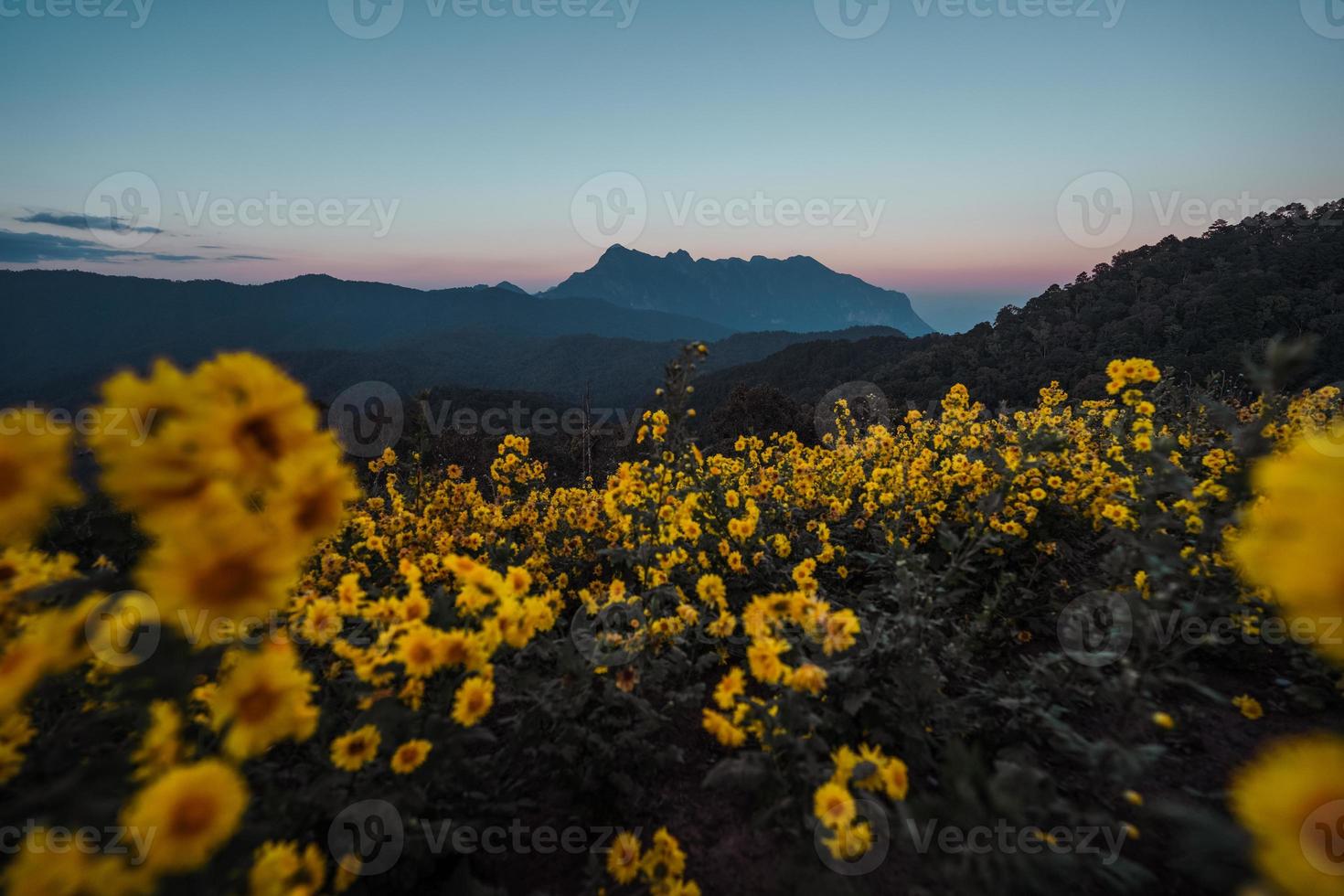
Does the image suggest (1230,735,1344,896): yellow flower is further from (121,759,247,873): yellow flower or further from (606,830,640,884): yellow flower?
(121,759,247,873): yellow flower

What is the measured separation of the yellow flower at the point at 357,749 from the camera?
82.0 inches

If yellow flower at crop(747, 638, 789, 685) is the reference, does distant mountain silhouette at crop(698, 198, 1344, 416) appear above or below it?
above

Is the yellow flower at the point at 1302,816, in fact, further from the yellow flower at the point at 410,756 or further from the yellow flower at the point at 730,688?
the yellow flower at the point at 410,756

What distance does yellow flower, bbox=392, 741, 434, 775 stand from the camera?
208cm

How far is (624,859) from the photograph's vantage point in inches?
90.6

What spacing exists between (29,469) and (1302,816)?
323 cm

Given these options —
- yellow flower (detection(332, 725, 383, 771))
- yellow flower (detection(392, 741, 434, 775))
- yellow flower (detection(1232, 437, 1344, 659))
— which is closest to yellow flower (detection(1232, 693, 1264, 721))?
yellow flower (detection(1232, 437, 1344, 659))

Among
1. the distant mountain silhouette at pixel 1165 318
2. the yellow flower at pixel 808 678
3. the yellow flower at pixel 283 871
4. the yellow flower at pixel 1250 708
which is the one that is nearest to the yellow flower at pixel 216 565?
the yellow flower at pixel 283 871

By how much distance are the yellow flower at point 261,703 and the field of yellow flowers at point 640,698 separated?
11 mm

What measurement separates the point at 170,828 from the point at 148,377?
1.26 m

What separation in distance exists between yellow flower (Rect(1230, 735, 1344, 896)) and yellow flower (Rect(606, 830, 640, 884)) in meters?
2.07

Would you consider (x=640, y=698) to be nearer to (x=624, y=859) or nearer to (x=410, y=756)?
(x=624, y=859)

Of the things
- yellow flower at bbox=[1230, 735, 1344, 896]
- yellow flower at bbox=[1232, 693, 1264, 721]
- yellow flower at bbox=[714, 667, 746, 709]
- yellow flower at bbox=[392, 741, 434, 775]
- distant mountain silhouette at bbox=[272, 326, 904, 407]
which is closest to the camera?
yellow flower at bbox=[1230, 735, 1344, 896]

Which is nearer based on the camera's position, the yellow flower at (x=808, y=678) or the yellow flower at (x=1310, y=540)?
the yellow flower at (x=1310, y=540)
